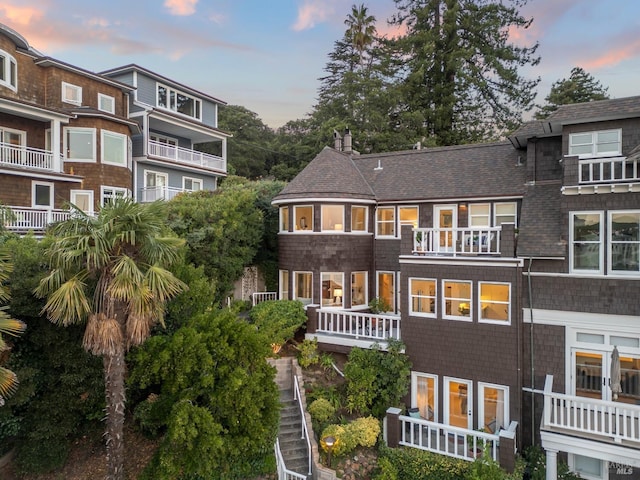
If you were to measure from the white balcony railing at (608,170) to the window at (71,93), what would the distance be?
25.1 meters

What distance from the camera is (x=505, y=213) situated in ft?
49.4

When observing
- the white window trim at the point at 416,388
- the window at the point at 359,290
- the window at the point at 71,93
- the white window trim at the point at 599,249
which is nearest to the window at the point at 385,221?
the window at the point at 359,290

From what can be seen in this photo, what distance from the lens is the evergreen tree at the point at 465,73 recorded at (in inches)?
1310

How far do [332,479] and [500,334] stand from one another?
650 cm

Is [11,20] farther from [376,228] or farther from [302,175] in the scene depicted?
[376,228]

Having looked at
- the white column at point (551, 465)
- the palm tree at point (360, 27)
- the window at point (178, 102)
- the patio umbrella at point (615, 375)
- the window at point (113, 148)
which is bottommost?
the white column at point (551, 465)

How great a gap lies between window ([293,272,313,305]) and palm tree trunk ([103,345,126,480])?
30.1ft

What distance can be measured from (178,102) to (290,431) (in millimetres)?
24680

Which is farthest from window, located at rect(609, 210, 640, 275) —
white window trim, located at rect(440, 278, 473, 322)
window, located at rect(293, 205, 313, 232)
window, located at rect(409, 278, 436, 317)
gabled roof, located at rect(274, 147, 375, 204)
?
window, located at rect(293, 205, 313, 232)

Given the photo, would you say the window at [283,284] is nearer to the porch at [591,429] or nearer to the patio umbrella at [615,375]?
the porch at [591,429]

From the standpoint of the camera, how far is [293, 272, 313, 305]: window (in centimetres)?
1695

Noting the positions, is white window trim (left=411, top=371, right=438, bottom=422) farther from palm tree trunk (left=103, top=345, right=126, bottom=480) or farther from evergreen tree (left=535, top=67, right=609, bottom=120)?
evergreen tree (left=535, top=67, right=609, bottom=120)

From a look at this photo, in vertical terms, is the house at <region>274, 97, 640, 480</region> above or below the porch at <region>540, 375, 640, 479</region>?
above

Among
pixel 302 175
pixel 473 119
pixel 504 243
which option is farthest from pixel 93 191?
pixel 473 119
